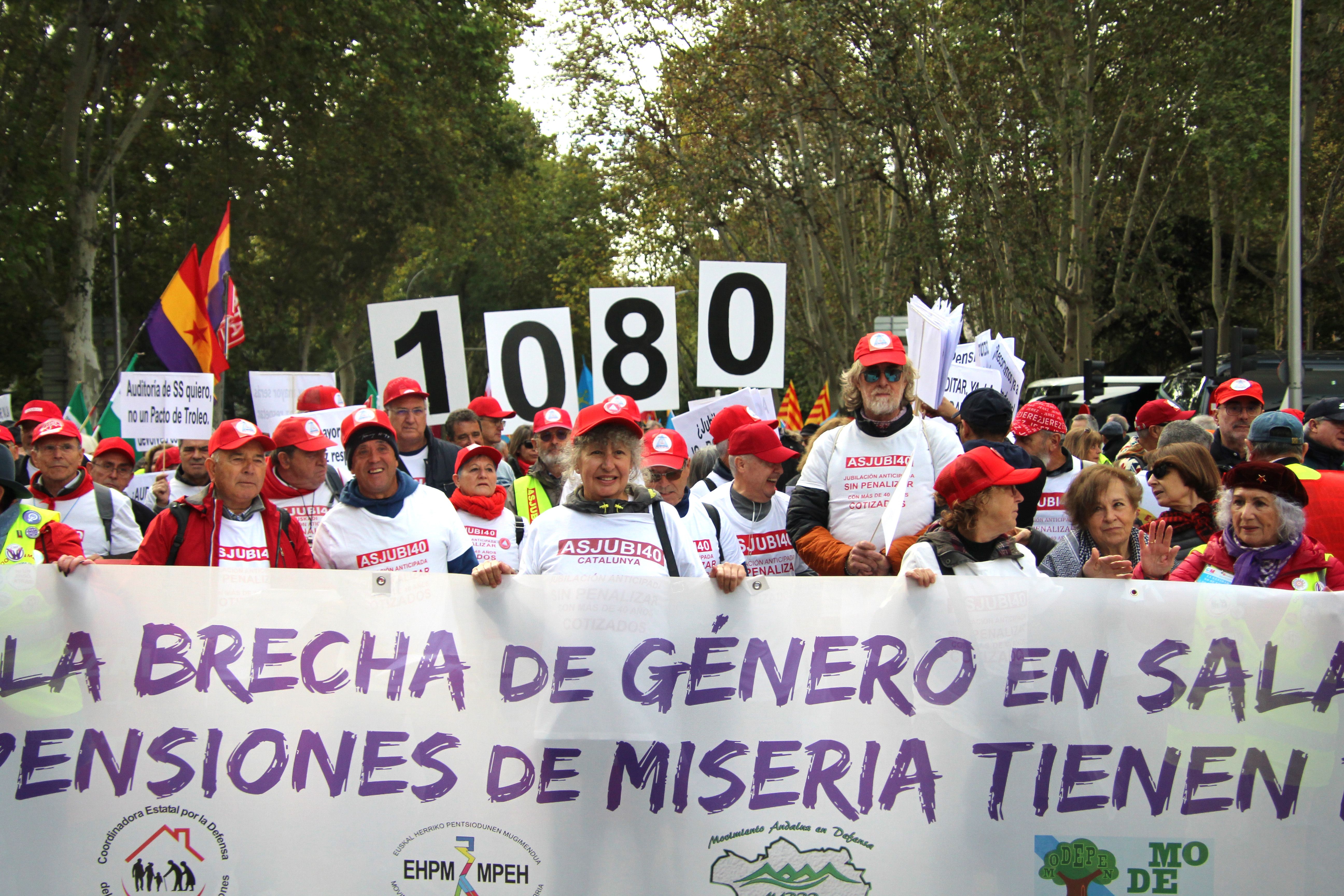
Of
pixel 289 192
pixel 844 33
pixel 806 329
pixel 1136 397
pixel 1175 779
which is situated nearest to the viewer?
pixel 1175 779

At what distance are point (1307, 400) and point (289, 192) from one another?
70.3ft

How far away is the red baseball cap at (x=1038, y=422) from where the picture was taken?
5961 millimetres

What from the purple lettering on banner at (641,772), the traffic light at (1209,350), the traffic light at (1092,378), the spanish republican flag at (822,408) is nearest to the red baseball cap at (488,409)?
the spanish republican flag at (822,408)

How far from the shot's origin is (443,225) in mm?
29031

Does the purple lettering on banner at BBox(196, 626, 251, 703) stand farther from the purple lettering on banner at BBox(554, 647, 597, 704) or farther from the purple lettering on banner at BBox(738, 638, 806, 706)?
the purple lettering on banner at BBox(738, 638, 806, 706)

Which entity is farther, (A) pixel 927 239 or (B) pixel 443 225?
(B) pixel 443 225

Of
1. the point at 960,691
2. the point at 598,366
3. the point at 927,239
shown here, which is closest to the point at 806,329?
the point at 927,239

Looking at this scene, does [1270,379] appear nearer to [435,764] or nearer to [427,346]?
[427,346]

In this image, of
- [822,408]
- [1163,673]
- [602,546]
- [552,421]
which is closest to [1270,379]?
[822,408]

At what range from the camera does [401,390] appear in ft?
21.2

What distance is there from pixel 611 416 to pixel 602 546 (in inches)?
16.3

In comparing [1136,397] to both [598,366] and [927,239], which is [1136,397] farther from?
[598,366]

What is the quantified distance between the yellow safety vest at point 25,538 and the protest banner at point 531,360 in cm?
305

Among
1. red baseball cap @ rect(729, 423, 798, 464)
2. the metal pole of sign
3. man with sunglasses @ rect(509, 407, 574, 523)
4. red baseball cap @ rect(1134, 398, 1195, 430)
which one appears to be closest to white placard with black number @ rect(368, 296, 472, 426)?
man with sunglasses @ rect(509, 407, 574, 523)
